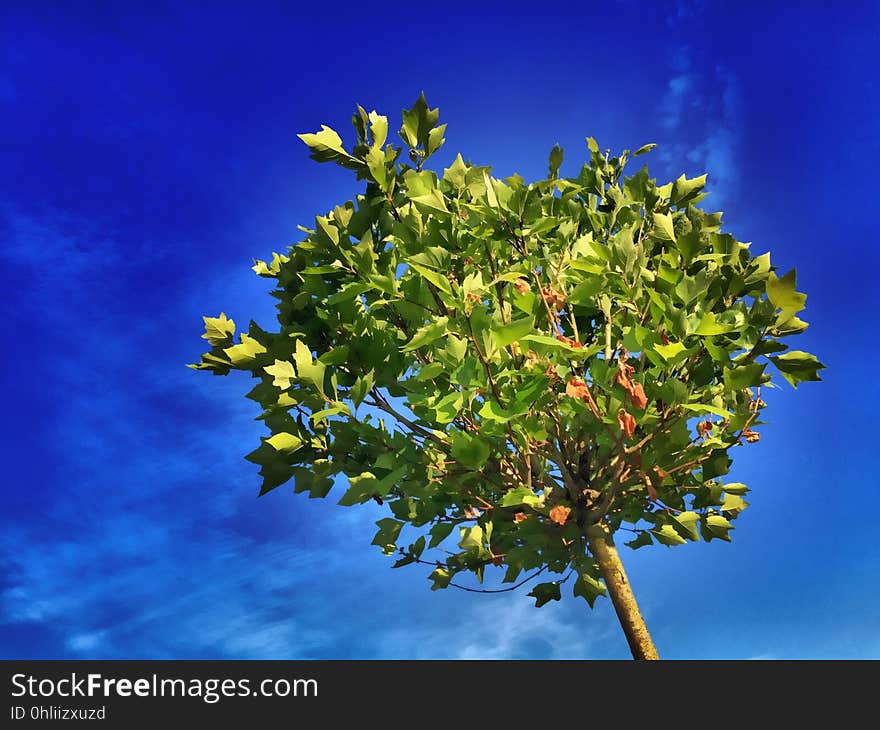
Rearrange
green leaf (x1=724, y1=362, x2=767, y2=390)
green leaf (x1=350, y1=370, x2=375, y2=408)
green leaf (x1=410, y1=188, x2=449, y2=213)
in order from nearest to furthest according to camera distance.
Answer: green leaf (x1=724, y1=362, x2=767, y2=390) < green leaf (x1=410, y1=188, x2=449, y2=213) < green leaf (x1=350, y1=370, x2=375, y2=408)

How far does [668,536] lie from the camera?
678 cm

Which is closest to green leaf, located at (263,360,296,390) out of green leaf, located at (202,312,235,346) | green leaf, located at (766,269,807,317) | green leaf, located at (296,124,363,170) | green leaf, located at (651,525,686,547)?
green leaf, located at (202,312,235,346)

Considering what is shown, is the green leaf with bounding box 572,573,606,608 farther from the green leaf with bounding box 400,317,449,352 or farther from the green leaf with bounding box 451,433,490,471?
the green leaf with bounding box 400,317,449,352

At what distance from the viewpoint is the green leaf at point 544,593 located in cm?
812

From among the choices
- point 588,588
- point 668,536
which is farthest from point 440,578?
point 668,536

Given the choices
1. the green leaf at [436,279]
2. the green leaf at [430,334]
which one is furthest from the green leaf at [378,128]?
Answer: the green leaf at [430,334]

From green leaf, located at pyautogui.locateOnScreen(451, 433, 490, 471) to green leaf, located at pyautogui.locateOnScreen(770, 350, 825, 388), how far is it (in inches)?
99.3

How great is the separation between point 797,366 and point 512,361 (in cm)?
237

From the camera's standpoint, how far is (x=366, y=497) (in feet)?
20.0

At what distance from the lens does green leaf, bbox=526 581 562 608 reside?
26.7 feet
